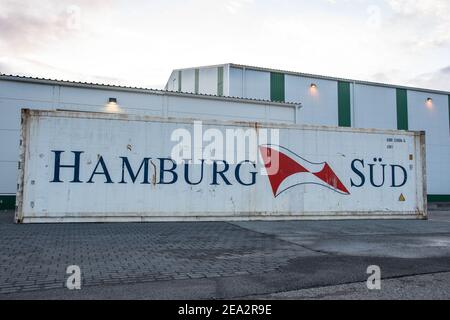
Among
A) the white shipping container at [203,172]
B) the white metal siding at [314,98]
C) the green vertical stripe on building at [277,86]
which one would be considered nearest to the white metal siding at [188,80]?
the green vertical stripe on building at [277,86]

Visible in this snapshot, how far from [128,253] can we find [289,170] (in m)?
7.55

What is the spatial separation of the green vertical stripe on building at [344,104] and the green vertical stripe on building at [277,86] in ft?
13.5

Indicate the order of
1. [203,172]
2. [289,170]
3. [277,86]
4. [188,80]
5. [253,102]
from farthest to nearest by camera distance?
1. [188,80]
2. [277,86]
3. [253,102]
4. [289,170]
5. [203,172]

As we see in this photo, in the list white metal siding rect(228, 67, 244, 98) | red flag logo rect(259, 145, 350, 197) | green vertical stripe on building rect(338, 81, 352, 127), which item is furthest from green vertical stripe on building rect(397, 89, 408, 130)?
red flag logo rect(259, 145, 350, 197)

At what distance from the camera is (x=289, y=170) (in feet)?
44.0

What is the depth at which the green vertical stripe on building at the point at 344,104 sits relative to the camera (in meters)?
25.6

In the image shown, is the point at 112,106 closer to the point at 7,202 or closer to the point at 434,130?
the point at 7,202

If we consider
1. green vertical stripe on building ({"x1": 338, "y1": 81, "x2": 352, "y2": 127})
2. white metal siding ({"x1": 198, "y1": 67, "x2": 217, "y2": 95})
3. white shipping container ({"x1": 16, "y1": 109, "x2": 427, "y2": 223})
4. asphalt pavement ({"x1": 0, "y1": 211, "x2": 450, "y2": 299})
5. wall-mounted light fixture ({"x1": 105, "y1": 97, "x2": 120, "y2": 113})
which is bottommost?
asphalt pavement ({"x1": 0, "y1": 211, "x2": 450, "y2": 299})

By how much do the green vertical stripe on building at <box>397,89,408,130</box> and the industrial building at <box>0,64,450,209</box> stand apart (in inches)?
2.7

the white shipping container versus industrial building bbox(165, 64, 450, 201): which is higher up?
industrial building bbox(165, 64, 450, 201)

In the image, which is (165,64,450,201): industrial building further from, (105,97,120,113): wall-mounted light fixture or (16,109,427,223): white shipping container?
(16,109,427,223): white shipping container

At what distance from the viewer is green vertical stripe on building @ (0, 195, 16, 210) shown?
1655 centimetres

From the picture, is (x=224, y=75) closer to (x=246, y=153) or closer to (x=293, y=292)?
(x=246, y=153)

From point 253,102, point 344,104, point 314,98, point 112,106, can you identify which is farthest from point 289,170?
point 344,104
